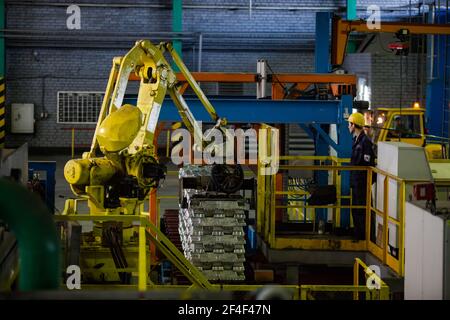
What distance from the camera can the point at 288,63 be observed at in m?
27.5

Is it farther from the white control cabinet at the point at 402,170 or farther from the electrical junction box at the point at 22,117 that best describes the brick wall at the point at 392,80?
the white control cabinet at the point at 402,170

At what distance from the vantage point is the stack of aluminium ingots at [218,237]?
9.56 metres

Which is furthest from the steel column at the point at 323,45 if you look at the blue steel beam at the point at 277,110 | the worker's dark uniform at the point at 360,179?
the worker's dark uniform at the point at 360,179

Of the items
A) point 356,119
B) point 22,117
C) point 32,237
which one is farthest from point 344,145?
point 22,117

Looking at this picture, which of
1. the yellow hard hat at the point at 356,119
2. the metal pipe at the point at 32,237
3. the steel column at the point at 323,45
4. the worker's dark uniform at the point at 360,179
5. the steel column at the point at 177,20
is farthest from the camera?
the steel column at the point at 177,20

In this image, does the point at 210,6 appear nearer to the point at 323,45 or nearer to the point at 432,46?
the point at 432,46

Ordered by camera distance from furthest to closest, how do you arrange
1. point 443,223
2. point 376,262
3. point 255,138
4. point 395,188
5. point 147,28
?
point 147,28
point 255,138
point 376,262
point 395,188
point 443,223

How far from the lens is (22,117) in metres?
26.9

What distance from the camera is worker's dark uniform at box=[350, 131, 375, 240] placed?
35.9 feet

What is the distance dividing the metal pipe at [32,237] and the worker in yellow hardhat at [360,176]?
7981mm

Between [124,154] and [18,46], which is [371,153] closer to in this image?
[124,154]

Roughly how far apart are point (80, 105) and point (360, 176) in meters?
17.4
